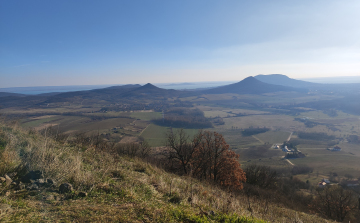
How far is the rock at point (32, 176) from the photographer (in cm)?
385

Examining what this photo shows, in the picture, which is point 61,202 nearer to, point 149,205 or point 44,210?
point 44,210

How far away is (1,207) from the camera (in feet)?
8.79

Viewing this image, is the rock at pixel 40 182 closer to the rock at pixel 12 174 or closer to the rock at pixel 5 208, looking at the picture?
the rock at pixel 12 174

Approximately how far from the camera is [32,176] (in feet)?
13.0

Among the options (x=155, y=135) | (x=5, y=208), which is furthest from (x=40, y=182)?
(x=155, y=135)

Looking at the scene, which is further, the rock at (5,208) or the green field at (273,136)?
the green field at (273,136)

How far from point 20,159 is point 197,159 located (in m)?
15.9

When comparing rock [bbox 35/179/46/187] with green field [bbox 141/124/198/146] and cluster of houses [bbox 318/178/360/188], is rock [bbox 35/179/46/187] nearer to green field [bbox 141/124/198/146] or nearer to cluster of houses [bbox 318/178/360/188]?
green field [bbox 141/124/198/146]

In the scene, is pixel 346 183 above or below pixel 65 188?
below

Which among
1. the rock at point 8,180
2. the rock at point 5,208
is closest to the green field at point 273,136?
the rock at point 8,180

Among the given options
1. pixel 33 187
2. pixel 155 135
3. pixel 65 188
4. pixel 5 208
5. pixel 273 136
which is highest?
pixel 5 208

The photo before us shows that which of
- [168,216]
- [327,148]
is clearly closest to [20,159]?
[168,216]

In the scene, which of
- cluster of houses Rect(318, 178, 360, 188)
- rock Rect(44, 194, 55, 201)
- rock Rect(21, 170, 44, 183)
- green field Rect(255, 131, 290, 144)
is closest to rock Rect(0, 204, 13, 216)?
rock Rect(44, 194, 55, 201)

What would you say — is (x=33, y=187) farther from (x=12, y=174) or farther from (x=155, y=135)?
(x=155, y=135)
